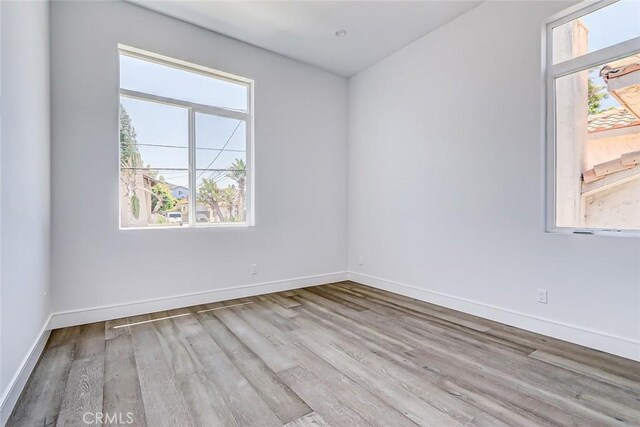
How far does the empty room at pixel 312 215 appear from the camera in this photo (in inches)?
69.7

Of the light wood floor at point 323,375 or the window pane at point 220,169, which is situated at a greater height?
the window pane at point 220,169

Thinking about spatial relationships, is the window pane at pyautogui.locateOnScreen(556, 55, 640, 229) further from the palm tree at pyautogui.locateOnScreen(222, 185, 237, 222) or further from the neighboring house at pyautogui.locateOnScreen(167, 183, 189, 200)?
the neighboring house at pyautogui.locateOnScreen(167, 183, 189, 200)

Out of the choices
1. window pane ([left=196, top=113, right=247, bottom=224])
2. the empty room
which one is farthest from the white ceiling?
window pane ([left=196, top=113, right=247, bottom=224])

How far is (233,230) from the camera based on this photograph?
367 cm

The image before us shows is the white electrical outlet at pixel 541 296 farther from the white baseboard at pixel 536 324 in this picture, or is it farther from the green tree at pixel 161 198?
the green tree at pixel 161 198

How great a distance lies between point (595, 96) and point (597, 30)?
51 cm

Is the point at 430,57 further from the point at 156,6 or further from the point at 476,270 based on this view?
the point at 156,6

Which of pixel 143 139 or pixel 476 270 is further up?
pixel 143 139

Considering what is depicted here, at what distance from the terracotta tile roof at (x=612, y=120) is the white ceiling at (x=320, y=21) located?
1573 millimetres

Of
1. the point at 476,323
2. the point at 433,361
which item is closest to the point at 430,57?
the point at 476,323

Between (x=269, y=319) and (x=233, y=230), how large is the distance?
3.98 feet

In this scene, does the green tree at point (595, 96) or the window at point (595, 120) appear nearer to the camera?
the window at point (595, 120)

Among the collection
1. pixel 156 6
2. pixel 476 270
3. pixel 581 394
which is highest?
pixel 156 6

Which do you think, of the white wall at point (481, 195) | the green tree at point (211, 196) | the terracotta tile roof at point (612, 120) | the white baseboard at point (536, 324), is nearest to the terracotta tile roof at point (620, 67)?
the terracotta tile roof at point (612, 120)
